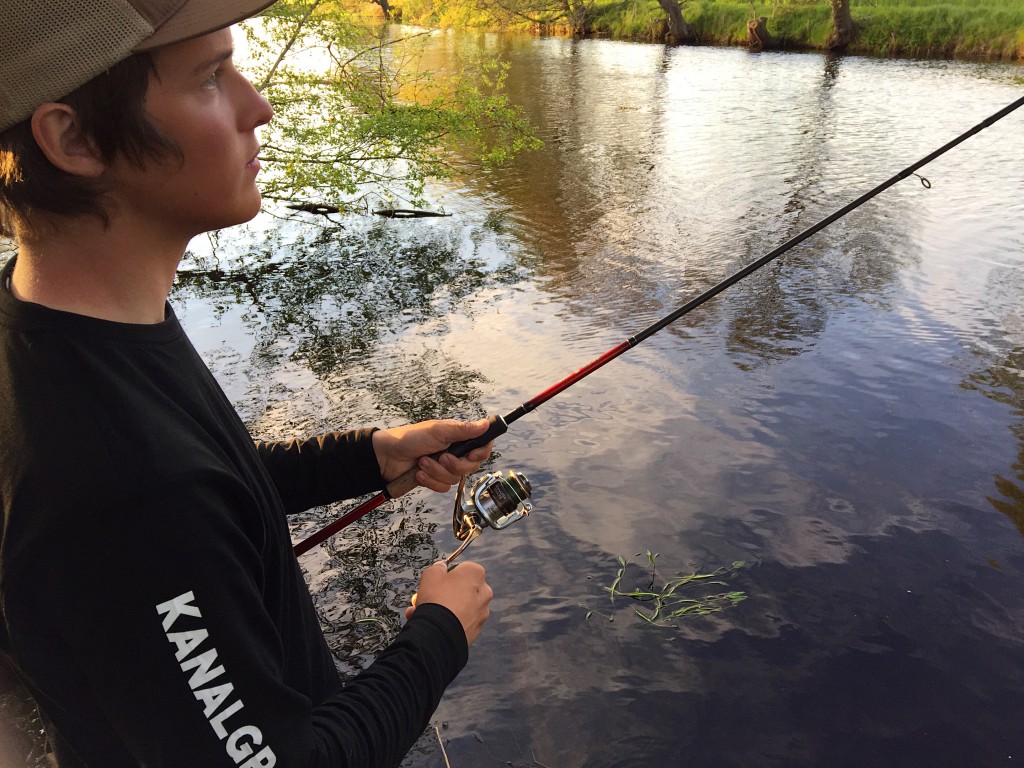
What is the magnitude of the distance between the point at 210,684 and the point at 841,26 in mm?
21221

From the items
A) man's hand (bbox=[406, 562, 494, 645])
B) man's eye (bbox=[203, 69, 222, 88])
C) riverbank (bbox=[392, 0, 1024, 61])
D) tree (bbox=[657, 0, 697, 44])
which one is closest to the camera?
man's eye (bbox=[203, 69, 222, 88])

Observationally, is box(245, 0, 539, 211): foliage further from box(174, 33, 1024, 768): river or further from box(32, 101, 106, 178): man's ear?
box(32, 101, 106, 178): man's ear

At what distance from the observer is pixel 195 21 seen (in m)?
1.03

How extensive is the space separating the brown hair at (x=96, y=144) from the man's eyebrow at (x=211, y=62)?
66 mm

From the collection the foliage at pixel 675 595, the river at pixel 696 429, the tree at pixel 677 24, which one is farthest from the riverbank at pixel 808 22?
the foliage at pixel 675 595

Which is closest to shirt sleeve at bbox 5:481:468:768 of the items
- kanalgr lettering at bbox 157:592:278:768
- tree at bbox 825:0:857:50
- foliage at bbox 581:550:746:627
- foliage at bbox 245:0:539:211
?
kanalgr lettering at bbox 157:592:278:768

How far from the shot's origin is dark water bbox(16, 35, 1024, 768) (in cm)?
276

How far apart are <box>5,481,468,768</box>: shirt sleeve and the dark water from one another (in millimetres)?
1722

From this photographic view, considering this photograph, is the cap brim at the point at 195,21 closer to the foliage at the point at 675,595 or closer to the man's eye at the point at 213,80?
the man's eye at the point at 213,80

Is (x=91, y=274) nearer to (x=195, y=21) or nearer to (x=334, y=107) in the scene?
(x=195, y=21)

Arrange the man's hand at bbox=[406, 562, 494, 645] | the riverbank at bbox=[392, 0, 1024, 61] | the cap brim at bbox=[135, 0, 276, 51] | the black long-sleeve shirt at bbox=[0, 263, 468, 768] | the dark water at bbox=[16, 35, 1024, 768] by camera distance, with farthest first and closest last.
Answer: the riverbank at bbox=[392, 0, 1024, 61] < the dark water at bbox=[16, 35, 1024, 768] < the man's hand at bbox=[406, 562, 494, 645] < the cap brim at bbox=[135, 0, 276, 51] < the black long-sleeve shirt at bbox=[0, 263, 468, 768]

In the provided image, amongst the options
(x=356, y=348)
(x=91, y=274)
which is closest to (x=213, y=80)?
(x=91, y=274)

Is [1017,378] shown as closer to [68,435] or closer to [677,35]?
[68,435]

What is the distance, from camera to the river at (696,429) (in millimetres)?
2756
